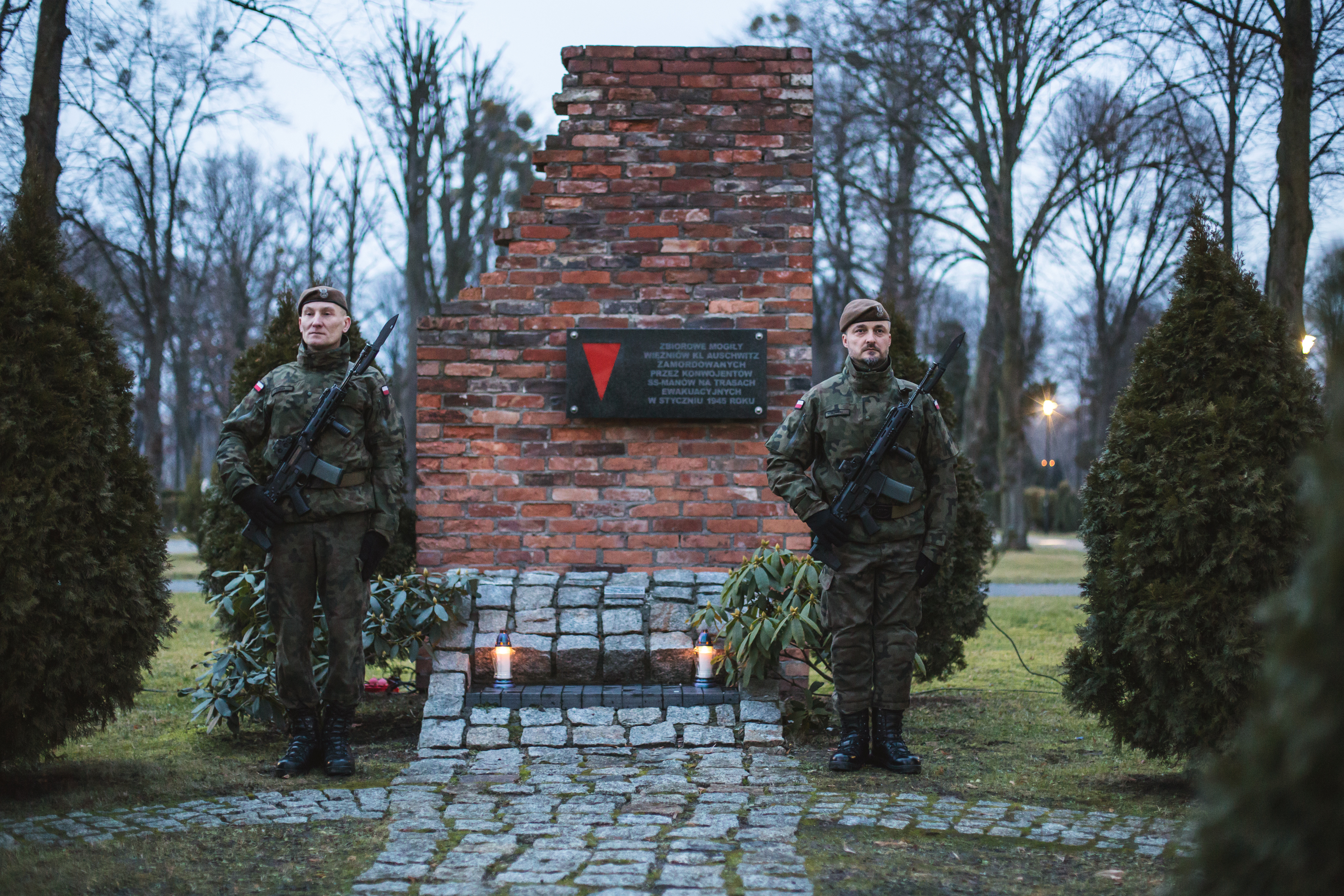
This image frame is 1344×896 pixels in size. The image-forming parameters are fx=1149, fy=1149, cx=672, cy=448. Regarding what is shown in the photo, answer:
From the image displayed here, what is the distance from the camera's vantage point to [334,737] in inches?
193

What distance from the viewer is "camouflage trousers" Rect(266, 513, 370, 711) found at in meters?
4.90

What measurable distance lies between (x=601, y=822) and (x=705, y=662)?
6.01 feet

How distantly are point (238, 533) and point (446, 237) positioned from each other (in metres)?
17.4

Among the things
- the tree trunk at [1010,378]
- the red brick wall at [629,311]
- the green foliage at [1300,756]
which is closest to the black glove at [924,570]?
the red brick wall at [629,311]

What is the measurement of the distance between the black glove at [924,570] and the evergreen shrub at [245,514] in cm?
285

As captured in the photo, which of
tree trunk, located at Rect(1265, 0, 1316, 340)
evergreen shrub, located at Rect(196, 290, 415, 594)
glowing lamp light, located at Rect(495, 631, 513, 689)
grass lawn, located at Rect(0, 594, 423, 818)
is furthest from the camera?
tree trunk, located at Rect(1265, 0, 1316, 340)

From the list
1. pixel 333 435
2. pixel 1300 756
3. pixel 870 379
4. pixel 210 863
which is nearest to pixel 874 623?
pixel 870 379

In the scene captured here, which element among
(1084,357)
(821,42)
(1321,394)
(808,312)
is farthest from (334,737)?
(1084,357)

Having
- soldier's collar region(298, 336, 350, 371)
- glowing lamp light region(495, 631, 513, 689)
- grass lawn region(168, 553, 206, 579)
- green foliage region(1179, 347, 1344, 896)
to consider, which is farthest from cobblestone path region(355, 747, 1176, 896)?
grass lawn region(168, 553, 206, 579)

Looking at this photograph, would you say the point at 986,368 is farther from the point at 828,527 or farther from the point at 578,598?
the point at 828,527

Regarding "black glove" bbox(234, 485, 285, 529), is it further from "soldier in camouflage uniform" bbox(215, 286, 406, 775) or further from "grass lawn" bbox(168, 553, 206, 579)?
"grass lawn" bbox(168, 553, 206, 579)

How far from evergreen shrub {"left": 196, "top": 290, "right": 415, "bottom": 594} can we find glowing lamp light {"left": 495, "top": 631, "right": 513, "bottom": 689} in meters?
0.91

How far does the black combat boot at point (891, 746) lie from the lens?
4.83 meters

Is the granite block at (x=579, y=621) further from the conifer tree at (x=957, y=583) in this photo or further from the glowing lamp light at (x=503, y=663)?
the conifer tree at (x=957, y=583)
